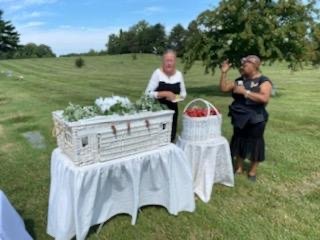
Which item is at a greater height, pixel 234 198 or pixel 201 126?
pixel 201 126

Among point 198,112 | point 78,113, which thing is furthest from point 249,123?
point 78,113

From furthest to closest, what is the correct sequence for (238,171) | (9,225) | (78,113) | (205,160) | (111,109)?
(238,171)
(205,160)
(111,109)
(78,113)
(9,225)

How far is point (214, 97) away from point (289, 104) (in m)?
3.00

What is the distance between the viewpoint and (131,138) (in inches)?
139

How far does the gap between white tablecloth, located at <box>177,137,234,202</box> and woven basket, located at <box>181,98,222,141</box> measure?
0.24 ft

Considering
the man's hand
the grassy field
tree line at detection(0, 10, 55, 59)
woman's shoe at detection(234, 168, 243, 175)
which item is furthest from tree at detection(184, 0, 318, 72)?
tree line at detection(0, 10, 55, 59)

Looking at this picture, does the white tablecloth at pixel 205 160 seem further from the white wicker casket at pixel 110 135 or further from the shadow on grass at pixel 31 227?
the shadow on grass at pixel 31 227

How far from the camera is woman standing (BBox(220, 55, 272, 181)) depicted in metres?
4.48

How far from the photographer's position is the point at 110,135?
132 inches

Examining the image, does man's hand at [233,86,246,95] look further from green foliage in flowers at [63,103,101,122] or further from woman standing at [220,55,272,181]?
green foliage in flowers at [63,103,101,122]

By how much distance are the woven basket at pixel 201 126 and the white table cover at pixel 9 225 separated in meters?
2.29

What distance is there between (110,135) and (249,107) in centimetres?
209

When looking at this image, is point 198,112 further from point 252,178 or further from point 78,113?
point 78,113

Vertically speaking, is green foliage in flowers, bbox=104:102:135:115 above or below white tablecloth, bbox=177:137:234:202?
above
